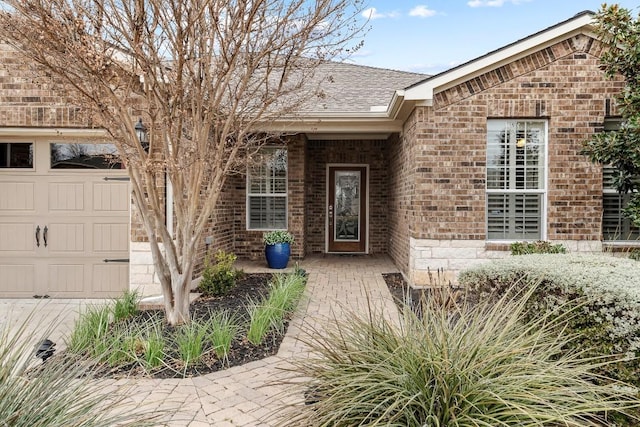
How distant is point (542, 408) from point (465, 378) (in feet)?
1.19

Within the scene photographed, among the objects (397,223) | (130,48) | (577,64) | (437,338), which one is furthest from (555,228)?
(130,48)

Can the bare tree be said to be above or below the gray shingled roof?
below

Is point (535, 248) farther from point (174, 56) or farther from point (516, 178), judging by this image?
point (174, 56)

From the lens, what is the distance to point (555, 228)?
722 cm

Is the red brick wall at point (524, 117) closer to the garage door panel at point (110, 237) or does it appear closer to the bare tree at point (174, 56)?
the bare tree at point (174, 56)

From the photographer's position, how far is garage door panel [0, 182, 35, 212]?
682 cm

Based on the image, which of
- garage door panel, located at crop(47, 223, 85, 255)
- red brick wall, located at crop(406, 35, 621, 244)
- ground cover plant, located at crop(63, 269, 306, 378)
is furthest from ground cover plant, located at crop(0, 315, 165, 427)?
red brick wall, located at crop(406, 35, 621, 244)

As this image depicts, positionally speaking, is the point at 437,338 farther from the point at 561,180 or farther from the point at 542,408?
the point at 561,180

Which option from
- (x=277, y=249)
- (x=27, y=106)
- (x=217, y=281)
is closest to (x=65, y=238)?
(x=27, y=106)

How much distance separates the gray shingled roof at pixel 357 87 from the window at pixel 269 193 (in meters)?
1.96

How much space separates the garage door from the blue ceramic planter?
3302 millimetres

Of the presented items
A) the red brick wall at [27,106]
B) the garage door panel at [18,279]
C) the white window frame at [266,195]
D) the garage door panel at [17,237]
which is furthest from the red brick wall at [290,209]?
the garage door panel at [18,279]

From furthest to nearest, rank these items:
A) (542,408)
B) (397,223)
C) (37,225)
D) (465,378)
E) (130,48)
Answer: (397,223)
(37,225)
(130,48)
(465,378)
(542,408)

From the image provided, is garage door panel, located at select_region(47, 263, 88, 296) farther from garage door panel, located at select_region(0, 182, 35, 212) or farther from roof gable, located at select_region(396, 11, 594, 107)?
roof gable, located at select_region(396, 11, 594, 107)
